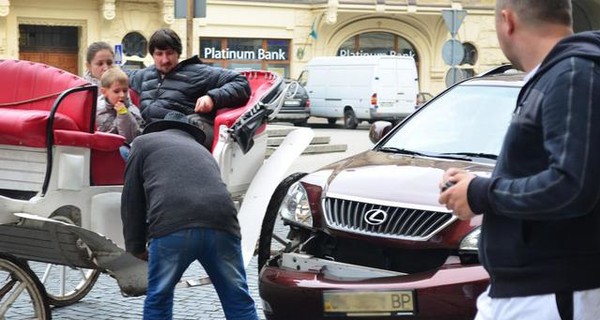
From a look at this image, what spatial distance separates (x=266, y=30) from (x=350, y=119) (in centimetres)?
718

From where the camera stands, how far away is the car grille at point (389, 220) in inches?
200

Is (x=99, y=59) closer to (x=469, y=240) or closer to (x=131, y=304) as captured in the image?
(x=131, y=304)

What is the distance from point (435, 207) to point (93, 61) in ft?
10.3

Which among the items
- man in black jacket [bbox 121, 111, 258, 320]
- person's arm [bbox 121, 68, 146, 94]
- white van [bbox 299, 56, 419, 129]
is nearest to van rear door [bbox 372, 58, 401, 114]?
white van [bbox 299, 56, 419, 129]

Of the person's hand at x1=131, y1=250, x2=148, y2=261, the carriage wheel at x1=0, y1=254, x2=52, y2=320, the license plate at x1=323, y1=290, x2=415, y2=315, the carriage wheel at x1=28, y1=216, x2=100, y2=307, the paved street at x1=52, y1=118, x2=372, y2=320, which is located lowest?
the paved street at x1=52, y1=118, x2=372, y2=320

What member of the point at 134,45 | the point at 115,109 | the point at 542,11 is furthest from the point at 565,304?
the point at 134,45

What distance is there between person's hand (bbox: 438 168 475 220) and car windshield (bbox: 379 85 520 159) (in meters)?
3.10

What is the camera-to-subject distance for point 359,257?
546 cm

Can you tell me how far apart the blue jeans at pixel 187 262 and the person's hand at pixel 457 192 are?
2.13 meters

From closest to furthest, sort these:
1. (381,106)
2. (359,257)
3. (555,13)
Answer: (555,13), (359,257), (381,106)

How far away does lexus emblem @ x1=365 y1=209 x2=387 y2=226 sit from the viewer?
522 centimetres

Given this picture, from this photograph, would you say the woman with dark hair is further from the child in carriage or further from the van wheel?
the van wheel

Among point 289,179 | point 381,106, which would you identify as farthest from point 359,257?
point 381,106

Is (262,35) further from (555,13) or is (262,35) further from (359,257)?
(555,13)
